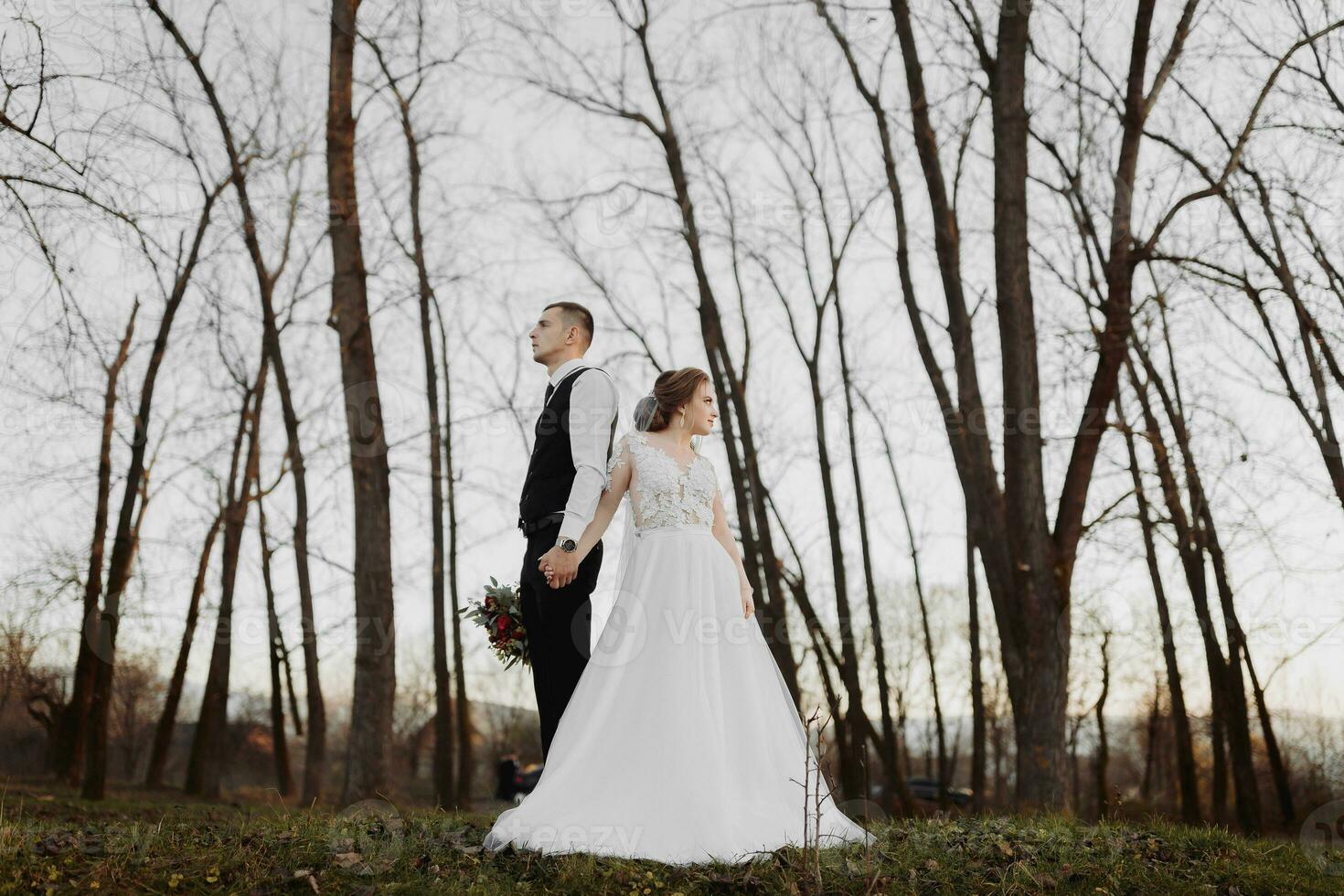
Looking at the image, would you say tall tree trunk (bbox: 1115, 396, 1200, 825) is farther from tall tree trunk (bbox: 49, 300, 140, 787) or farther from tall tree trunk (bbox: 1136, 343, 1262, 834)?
tall tree trunk (bbox: 49, 300, 140, 787)

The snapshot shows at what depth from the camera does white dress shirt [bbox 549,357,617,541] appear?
4.60 metres

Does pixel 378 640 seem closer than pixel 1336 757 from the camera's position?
Yes

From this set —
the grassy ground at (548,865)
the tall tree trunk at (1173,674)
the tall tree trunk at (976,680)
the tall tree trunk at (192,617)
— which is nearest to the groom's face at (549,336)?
the grassy ground at (548,865)

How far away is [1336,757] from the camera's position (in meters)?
17.3

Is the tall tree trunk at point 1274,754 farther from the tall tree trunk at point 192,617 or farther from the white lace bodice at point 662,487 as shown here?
the tall tree trunk at point 192,617

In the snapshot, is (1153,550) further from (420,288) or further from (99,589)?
(99,589)

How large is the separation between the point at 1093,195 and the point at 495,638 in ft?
39.9

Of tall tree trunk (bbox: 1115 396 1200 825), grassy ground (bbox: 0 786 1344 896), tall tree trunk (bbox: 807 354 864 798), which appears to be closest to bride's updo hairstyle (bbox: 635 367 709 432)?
grassy ground (bbox: 0 786 1344 896)

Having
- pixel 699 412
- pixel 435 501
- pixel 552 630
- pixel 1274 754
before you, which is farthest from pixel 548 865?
pixel 1274 754

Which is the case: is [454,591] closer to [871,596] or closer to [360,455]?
[871,596]

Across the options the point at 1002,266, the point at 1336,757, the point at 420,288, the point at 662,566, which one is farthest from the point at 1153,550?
the point at 662,566

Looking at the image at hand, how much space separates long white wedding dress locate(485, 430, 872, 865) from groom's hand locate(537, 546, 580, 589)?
370mm

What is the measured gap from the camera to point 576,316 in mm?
5109

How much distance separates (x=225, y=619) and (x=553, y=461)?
12.7 meters
